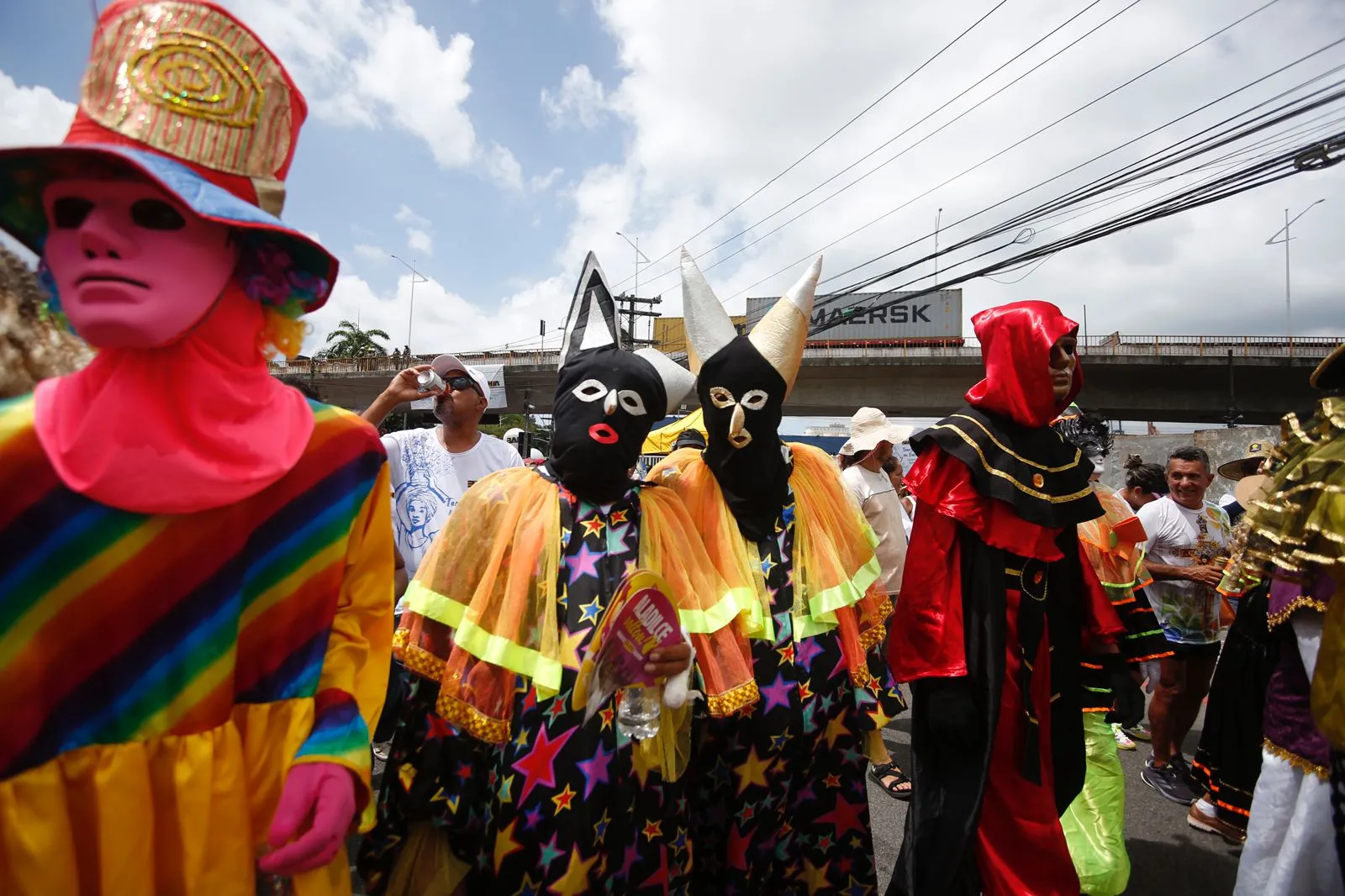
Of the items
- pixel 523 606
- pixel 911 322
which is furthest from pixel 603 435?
pixel 911 322

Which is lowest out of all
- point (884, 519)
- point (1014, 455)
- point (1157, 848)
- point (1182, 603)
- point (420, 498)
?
point (1157, 848)

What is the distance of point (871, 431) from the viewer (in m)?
5.24

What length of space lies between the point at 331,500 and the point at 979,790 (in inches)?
86.8

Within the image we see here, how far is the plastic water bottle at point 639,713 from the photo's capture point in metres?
1.80

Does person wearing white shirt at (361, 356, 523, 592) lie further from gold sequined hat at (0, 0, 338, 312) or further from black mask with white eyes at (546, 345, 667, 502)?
gold sequined hat at (0, 0, 338, 312)

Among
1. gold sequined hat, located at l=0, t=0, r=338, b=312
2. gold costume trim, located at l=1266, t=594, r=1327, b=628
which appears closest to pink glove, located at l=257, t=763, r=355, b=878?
gold sequined hat, located at l=0, t=0, r=338, b=312

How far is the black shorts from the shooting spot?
4.04m

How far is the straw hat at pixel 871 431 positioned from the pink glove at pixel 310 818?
4384 millimetres

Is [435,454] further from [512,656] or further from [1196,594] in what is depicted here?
[1196,594]

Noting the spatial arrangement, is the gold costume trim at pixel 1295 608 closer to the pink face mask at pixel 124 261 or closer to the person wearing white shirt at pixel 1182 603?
the person wearing white shirt at pixel 1182 603

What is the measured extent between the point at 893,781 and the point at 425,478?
312cm

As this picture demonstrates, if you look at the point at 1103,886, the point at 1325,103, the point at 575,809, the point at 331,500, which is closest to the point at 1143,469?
the point at 1103,886

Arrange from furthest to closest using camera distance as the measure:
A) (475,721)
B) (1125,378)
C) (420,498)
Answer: (1125,378), (420,498), (475,721)

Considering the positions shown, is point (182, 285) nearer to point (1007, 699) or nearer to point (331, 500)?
point (331, 500)
